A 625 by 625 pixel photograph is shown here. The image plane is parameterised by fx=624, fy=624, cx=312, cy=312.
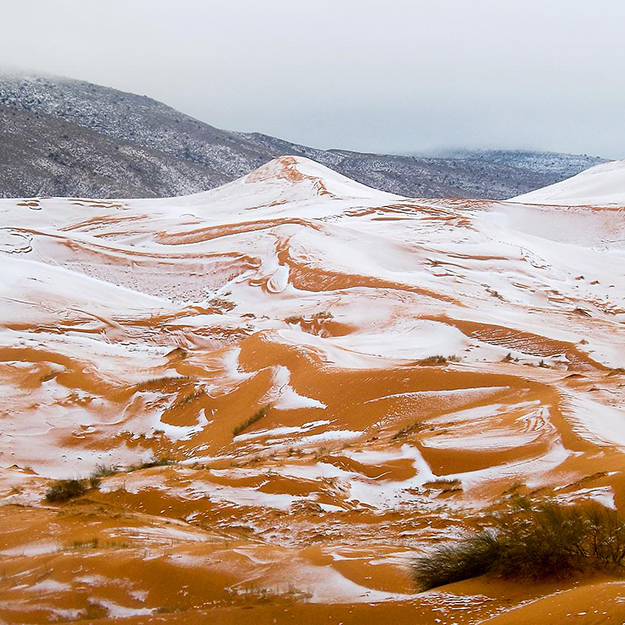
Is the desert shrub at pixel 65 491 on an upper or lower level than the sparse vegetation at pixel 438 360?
lower

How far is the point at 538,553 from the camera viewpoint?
4016mm

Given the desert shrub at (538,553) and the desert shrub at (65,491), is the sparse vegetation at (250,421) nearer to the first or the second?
the desert shrub at (65,491)

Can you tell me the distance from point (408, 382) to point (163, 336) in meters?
9.39

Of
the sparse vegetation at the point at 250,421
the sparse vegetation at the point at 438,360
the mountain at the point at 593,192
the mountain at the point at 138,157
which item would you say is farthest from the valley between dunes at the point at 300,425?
the mountain at the point at 138,157

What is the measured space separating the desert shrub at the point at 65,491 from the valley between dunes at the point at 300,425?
0.16m

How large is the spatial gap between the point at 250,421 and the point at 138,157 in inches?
3533

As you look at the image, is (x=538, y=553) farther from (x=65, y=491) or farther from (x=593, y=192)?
(x=593, y=192)

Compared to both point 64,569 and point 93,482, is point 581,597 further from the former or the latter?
point 93,482

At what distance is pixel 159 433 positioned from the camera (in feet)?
35.3

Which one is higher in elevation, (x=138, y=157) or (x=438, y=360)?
(x=138, y=157)

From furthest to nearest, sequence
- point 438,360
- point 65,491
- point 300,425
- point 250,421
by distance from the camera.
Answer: point 438,360, point 250,421, point 300,425, point 65,491

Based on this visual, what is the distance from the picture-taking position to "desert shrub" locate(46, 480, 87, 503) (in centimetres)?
656

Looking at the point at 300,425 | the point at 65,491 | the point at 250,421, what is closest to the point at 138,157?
the point at 250,421

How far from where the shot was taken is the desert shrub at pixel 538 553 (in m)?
4.01
